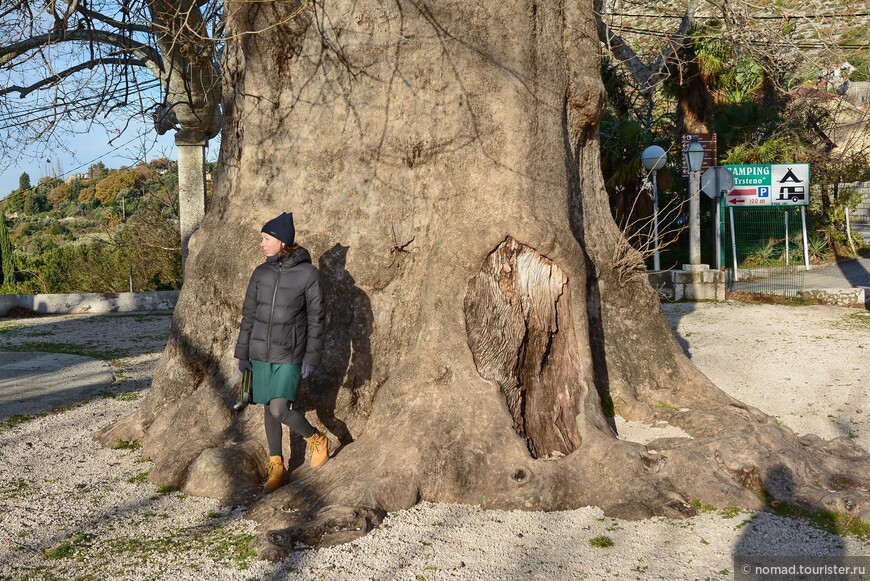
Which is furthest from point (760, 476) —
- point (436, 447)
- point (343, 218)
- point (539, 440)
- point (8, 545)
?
point (8, 545)

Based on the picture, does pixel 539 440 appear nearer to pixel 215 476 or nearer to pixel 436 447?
pixel 436 447

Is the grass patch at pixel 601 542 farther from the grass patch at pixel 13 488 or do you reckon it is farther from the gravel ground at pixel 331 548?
the grass patch at pixel 13 488

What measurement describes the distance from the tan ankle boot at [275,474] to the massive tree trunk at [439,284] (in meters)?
0.14

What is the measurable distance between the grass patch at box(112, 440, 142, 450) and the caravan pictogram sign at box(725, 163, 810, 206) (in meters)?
15.8

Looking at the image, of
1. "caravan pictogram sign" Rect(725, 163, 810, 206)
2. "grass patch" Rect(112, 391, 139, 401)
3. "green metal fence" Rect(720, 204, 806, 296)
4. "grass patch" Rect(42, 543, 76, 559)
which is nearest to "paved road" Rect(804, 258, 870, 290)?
"green metal fence" Rect(720, 204, 806, 296)

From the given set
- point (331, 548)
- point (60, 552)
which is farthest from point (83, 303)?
point (331, 548)

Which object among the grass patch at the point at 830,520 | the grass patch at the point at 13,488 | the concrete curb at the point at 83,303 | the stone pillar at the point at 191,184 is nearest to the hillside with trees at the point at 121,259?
the concrete curb at the point at 83,303

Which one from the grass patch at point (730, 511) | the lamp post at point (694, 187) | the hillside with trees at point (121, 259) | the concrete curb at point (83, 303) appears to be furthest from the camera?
the hillside with trees at point (121, 259)

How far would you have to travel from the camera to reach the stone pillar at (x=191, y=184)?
15.4 meters

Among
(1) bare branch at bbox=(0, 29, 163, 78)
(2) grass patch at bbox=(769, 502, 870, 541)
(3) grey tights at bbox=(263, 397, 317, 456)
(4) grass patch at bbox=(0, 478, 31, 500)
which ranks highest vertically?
(1) bare branch at bbox=(0, 29, 163, 78)

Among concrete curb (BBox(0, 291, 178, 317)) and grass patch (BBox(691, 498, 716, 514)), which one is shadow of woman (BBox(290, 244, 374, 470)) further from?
concrete curb (BBox(0, 291, 178, 317))

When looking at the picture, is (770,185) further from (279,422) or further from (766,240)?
(279,422)

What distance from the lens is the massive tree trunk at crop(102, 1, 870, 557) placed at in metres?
5.28

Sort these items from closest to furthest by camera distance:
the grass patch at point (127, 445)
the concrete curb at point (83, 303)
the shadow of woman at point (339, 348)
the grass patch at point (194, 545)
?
1. the grass patch at point (194, 545)
2. the shadow of woman at point (339, 348)
3. the grass patch at point (127, 445)
4. the concrete curb at point (83, 303)
